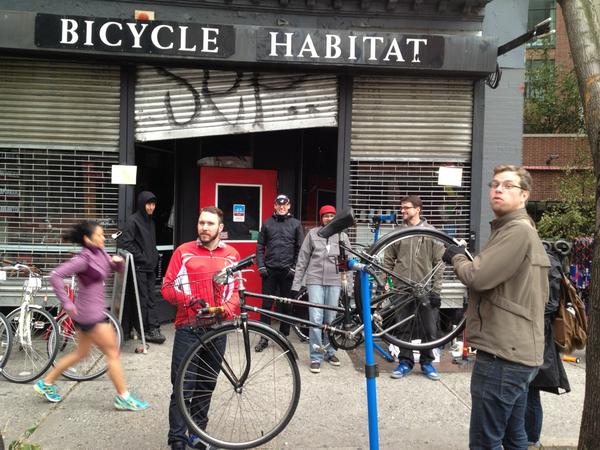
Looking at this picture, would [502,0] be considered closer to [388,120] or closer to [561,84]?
[388,120]

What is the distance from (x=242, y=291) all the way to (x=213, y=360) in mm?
528

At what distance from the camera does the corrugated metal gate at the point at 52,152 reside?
20.9 ft

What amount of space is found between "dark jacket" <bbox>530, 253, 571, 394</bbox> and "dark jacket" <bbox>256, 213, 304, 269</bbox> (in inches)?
135

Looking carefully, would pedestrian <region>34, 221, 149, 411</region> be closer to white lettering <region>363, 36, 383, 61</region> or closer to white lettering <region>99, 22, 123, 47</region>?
white lettering <region>99, 22, 123, 47</region>

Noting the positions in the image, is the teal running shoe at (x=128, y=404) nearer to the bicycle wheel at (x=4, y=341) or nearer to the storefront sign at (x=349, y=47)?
the bicycle wheel at (x=4, y=341)

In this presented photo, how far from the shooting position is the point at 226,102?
662 centimetres

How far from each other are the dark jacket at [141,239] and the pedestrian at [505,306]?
437 cm

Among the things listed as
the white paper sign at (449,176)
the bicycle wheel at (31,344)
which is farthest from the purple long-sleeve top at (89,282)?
the white paper sign at (449,176)

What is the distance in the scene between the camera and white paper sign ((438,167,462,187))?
6.75 metres

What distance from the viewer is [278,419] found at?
3820 mm

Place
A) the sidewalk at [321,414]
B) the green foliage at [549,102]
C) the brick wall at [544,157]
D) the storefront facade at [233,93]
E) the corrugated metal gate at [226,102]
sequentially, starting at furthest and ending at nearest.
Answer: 1. the brick wall at [544,157]
2. the green foliage at [549,102]
3. the corrugated metal gate at [226,102]
4. the storefront facade at [233,93]
5. the sidewalk at [321,414]

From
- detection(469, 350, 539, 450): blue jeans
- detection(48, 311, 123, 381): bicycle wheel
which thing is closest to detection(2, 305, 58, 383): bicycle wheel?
detection(48, 311, 123, 381): bicycle wheel

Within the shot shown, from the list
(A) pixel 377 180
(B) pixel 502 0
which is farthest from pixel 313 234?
(B) pixel 502 0

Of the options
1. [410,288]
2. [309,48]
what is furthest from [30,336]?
[309,48]
